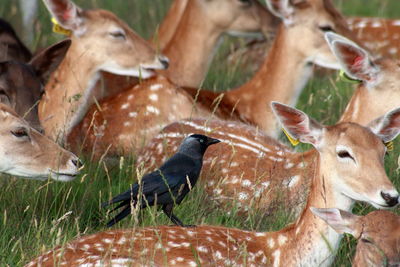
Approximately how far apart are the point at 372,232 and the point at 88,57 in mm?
3575

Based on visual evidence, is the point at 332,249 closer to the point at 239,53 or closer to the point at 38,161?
the point at 38,161

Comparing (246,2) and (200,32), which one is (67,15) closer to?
(200,32)

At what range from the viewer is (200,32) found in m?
8.98

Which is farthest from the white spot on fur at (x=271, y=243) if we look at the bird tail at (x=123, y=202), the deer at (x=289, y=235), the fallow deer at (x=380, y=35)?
the fallow deer at (x=380, y=35)

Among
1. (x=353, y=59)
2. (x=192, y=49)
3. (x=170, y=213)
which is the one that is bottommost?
(x=192, y=49)

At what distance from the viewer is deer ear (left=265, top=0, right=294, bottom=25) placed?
27.0 feet

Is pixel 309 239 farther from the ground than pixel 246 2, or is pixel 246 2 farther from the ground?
pixel 309 239

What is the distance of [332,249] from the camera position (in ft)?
16.6

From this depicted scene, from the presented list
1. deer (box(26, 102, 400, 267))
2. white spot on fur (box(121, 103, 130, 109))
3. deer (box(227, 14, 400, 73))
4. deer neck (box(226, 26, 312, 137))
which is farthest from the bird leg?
deer (box(227, 14, 400, 73))

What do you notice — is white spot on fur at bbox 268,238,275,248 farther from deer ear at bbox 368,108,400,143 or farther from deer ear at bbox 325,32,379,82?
deer ear at bbox 325,32,379,82

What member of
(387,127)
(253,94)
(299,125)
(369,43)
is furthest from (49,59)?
(369,43)

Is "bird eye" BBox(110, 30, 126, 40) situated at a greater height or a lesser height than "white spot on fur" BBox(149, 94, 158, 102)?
greater

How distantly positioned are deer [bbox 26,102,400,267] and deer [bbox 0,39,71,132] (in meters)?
1.79

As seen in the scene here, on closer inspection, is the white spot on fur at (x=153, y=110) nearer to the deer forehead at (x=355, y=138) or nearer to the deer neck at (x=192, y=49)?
the deer neck at (x=192, y=49)
